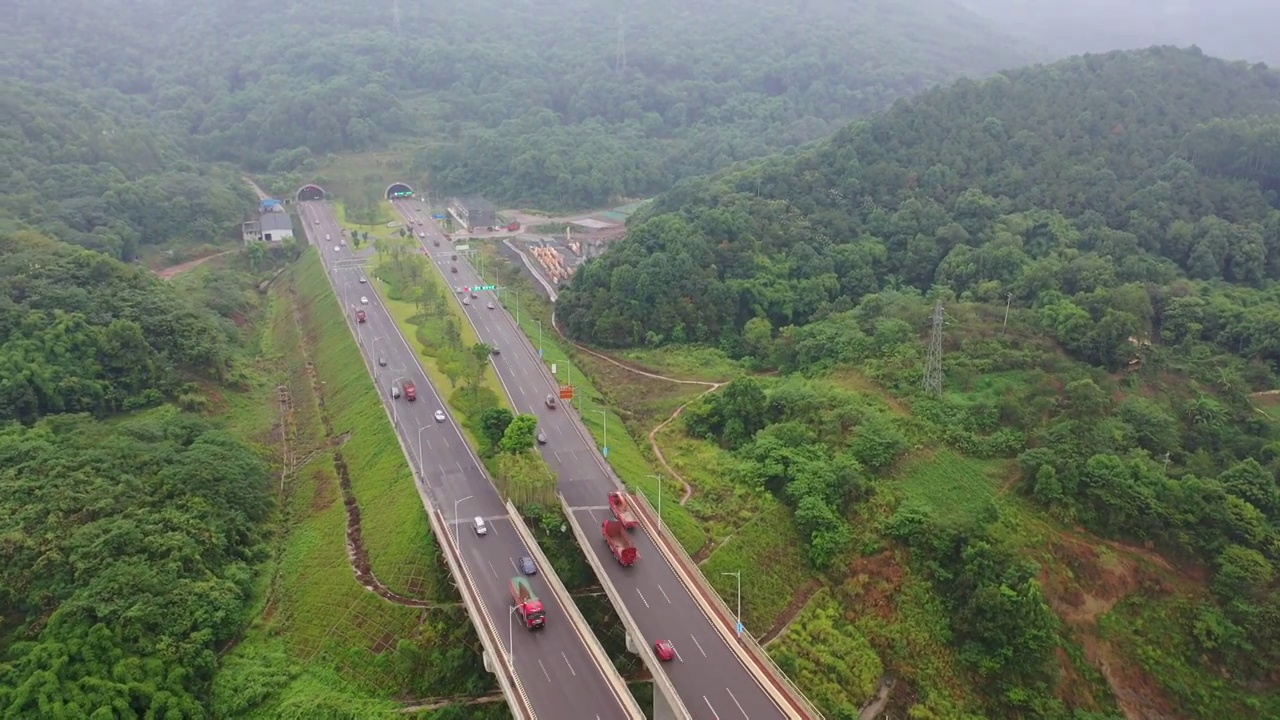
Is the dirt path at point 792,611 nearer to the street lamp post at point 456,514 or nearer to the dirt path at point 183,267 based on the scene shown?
the street lamp post at point 456,514

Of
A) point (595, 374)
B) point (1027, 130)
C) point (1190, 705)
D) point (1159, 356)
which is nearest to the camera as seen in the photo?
point (1190, 705)

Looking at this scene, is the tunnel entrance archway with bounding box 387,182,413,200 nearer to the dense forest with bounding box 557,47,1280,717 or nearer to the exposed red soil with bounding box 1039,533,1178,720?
the dense forest with bounding box 557,47,1280,717

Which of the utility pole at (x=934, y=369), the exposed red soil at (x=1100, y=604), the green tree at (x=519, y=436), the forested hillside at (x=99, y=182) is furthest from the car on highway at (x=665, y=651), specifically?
the forested hillside at (x=99, y=182)

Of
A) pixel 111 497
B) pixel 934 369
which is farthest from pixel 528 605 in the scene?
pixel 934 369

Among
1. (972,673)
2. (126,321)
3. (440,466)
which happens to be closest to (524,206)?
(126,321)

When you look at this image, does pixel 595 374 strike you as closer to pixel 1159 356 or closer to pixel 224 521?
pixel 224 521

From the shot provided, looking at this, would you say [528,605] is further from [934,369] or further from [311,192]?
[311,192]
